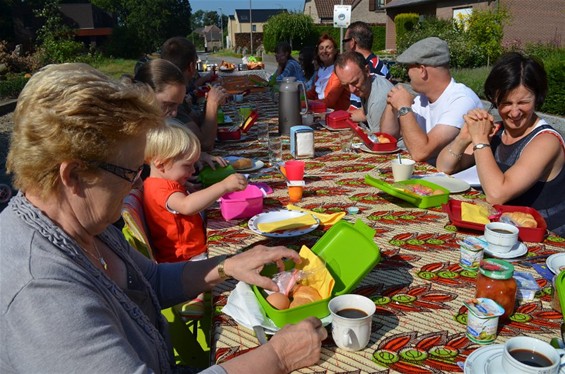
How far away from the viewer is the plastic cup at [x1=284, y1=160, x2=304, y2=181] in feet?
8.48

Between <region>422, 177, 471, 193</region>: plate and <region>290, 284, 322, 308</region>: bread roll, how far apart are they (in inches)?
53.2

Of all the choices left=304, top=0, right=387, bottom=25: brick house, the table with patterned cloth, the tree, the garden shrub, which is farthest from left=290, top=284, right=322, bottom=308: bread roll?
left=304, top=0, right=387, bottom=25: brick house

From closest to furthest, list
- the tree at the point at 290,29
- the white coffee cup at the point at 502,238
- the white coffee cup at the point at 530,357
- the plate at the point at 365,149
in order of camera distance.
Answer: the white coffee cup at the point at 530,357 → the white coffee cup at the point at 502,238 → the plate at the point at 365,149 → the tree at the point at 290,29

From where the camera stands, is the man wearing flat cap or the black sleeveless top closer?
Result: the black sleeveless top

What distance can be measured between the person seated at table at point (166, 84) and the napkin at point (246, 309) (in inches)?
60.8

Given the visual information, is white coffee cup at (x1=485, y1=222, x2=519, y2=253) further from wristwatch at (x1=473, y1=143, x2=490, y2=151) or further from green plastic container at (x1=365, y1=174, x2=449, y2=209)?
wristwatch at (x1=473, y1=143, x2=490, y2=151)

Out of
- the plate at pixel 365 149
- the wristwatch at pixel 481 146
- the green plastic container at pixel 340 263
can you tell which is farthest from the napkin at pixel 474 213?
the plate at pixel 365 149

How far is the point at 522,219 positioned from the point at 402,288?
2.48 feet

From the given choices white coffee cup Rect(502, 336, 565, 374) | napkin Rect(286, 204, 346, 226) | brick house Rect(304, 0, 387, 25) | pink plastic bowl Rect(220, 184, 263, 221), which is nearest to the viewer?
white coffee cup Rect(502, 336, 565, 374)

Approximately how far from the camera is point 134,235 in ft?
5.99

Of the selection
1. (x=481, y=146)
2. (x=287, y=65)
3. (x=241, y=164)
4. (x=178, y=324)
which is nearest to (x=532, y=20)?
(x=287, y=65)

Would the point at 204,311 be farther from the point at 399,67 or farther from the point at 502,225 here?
the point at 399,67

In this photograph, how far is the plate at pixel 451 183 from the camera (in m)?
2.49

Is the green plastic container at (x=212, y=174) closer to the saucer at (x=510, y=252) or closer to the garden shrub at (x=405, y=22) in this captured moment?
the saucer at (x=510, y=252)
